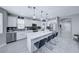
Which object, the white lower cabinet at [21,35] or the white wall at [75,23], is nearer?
the white wall at [75,23]

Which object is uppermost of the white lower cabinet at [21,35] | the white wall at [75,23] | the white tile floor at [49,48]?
the white wall at [75,23]

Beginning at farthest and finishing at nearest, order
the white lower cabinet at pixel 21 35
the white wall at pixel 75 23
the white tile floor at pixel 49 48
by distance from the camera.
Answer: the white lower cabinet at pixel 21 35 → the white wall at pixel 75 23 → the white tile floor at pixel 49 48

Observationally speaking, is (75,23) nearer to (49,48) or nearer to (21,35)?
(49,48)

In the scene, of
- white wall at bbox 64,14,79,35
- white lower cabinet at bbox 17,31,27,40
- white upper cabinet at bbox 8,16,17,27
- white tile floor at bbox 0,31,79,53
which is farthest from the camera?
white lower cabinet at bbox 17,31,27,40

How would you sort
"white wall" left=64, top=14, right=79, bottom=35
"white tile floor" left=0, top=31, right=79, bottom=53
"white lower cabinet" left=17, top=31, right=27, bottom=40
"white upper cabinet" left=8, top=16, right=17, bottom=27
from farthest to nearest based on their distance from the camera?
"white lower cabinet" left=17, top=31, right=27, bottom=40 < "white upper cabinet" left=8, top=16, right=17, bottom=27 < "white wall" left=64, top=14, right=79, bottom=35 < "white tile floor" left=0, top=31, right=79, bottom=53

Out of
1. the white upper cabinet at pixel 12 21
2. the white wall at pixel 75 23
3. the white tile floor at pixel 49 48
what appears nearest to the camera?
the white tile floor at pixel 49 48

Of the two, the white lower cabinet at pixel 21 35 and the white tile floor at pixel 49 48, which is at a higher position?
the white lower cabinet at pixel 21 35

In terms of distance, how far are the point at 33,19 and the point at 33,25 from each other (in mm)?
284

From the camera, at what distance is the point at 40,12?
2.77m

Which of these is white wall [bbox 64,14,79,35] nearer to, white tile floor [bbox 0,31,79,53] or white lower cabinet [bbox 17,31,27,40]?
white tile floor [bbox 0,31,79,53]

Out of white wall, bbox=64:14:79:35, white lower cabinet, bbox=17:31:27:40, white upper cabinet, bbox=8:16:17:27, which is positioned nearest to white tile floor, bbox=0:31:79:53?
white lower cabinet, bbox=17:31:27:40

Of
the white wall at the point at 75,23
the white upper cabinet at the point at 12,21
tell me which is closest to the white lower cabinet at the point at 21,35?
the white upper cabinet at the point at 12,21

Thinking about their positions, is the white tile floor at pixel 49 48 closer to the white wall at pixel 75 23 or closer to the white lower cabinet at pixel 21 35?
the white lower cabinet at pixel 21 35

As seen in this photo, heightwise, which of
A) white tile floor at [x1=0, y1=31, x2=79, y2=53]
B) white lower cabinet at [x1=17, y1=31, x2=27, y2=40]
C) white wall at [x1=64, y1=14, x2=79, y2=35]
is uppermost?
white wall at [x1=64, y1=14, x2=79, y2=35]
